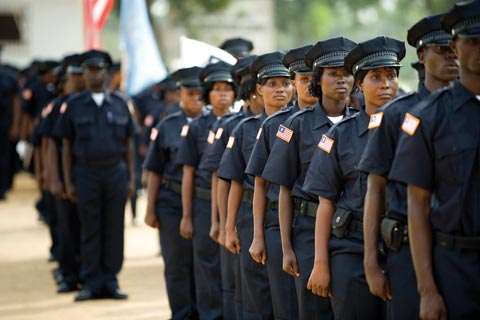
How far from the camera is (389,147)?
487cm

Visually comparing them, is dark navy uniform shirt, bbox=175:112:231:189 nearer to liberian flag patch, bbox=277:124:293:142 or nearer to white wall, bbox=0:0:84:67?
liberian flag patch, bbox=277:124:293:142

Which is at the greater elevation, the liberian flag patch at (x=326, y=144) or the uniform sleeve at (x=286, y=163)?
the liberian flag patch at (x=326, y=144)

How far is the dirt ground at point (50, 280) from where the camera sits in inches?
378

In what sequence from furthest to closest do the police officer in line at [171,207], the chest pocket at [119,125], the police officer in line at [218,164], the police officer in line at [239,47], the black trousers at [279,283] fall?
1. the police officer in line at [239,47]
2. the chest pocket at [119,125]
3. the police officer in line at [171,207]
4. the police officer in line at [218,164]
5. the black trousers at [279,283]

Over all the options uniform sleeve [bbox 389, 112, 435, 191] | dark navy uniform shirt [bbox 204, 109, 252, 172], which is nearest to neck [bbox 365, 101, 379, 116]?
uniform sleeve [bbox 389, 112, 435, 191]

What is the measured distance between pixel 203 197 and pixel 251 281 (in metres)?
1.57

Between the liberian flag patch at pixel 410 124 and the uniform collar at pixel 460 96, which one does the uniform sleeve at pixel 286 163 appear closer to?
the liberian flag patch at pixel 410 124

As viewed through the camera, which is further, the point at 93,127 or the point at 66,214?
the point at 66,214

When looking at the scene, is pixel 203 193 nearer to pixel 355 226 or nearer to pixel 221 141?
pixel 221 141

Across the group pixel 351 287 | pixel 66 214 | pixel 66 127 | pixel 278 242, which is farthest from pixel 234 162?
pixel 66 214

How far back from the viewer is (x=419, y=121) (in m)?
4.51

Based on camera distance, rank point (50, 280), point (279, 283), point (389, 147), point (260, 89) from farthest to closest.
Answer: point (50, 280) < point (260, 89) < point (279, 283) < point (389, 147)

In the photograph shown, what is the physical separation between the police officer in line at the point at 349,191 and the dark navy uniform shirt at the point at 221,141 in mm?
2302

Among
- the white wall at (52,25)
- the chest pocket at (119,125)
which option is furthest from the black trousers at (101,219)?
the white wall at (52,25)
